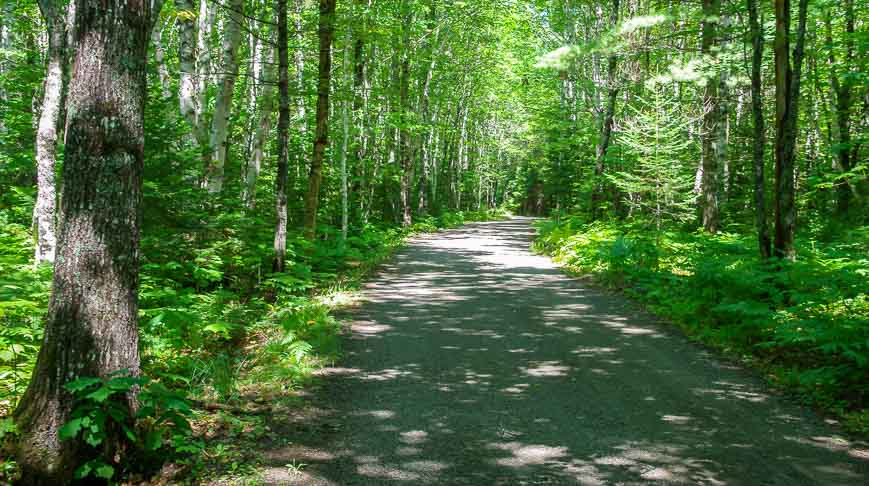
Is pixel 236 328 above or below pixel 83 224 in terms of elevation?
below

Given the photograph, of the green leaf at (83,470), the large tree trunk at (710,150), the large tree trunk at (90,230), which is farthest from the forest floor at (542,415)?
the large tree trunk at (710,150)

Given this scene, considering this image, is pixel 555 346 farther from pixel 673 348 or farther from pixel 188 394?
pixel 188 394

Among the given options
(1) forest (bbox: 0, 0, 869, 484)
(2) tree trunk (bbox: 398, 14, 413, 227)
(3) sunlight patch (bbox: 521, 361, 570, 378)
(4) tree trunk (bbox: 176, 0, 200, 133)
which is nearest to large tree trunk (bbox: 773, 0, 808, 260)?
(1) forest (bbox: 0, 0, 869, 484)

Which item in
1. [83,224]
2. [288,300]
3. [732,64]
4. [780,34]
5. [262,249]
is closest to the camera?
[83,224]

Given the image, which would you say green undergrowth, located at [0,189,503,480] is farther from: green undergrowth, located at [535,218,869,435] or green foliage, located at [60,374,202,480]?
green undergrowth, located at [535,218,869,435]

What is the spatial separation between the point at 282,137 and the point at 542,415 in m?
7.17

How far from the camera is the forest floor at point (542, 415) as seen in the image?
4094mm

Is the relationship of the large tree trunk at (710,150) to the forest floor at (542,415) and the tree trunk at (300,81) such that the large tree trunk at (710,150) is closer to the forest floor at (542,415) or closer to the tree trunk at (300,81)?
the forest floor at (542,415)

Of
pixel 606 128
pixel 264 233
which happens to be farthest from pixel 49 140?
pixel 606 128

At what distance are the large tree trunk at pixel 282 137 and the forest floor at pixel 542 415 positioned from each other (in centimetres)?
228

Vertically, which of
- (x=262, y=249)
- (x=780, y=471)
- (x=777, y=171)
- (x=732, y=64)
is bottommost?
(x=780, y=471)

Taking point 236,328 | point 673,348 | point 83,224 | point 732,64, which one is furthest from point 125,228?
point 732,64

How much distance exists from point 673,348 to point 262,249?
740cm

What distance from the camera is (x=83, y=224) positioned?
12.3ft
